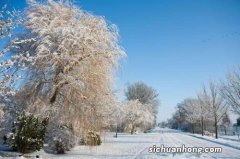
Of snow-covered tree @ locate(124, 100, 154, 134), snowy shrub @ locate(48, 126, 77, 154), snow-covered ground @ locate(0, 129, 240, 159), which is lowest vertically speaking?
snow-covered ground @ locate(0, 129, 240, 159)

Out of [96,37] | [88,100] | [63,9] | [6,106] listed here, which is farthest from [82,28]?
[6,106]

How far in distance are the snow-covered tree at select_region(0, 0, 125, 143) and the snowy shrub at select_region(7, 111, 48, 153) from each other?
53 centimetres

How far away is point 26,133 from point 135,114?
49655 mm

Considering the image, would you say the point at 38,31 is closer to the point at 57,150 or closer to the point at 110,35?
the point at 110,35

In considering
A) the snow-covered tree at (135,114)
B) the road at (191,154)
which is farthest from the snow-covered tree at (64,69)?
the snow-covered tree at (135,114)

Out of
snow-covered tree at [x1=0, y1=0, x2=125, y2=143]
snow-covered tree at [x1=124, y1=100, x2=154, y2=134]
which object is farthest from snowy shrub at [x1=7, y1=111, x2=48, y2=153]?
snow-covered tree at [x1=124, y1=100, x2=154, y2=134]

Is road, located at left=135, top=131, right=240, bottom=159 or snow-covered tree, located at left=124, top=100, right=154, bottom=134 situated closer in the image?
road, located at left=135, top=131, right=240, bottom=159

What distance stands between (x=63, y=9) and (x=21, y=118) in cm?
670

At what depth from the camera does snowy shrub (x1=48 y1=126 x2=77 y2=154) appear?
703 inches

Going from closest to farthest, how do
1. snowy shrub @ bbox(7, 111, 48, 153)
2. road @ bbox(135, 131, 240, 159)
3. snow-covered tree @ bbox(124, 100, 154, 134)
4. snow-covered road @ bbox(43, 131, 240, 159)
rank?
road @ bbox(135, 131, 240, 159) < snow-covered road @ bbox(43, 131, 240, 159) < snowy shrub @ bbox(7, 111, 48, 153) < snow-covered tree @ bbox(124, 100, 154, 134)

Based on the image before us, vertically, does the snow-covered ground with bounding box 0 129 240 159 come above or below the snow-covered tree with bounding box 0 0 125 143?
below

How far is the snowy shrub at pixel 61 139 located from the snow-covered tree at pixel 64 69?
1522 millimetres

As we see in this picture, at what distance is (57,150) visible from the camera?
18.1 metres

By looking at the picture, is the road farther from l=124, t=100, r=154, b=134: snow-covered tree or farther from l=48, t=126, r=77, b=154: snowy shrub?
l=124, t=100, r=154, b=134: snow-covered tree
